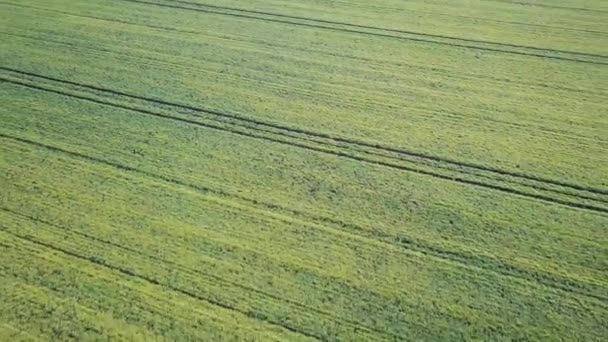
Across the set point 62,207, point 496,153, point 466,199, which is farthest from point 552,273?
point 62,207

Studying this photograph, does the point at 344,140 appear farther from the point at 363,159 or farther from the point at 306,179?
the point at 306,179

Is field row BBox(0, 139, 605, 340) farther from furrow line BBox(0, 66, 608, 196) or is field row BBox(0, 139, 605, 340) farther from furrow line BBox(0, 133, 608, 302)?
furrow line BBox(0, 66, 608, 196)

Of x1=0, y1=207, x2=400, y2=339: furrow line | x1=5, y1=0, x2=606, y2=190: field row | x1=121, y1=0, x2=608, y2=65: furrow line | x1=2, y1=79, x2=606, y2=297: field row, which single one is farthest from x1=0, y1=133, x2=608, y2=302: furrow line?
x1=121, y1=0, x2=608, y2=65: furrow line

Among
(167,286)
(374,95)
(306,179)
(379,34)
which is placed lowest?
(167,286)

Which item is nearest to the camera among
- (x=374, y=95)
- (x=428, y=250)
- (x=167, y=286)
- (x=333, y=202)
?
(x=167, y=286)

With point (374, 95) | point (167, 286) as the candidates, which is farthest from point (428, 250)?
point (374, 95)

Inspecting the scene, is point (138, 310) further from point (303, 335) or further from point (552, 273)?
point (552, 273)

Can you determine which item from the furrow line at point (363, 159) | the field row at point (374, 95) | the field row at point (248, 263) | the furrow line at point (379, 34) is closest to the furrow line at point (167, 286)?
the field row at point (248, 263)

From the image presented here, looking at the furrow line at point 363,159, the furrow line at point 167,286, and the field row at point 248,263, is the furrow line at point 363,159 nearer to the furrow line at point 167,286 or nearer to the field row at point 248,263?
the field row at point 248,263
